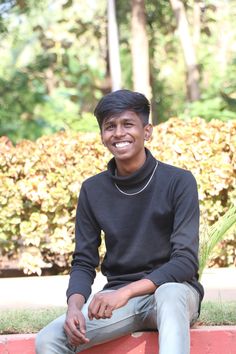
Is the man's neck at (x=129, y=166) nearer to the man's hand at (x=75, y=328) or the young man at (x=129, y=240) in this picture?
the young man at (x=129, y=240)

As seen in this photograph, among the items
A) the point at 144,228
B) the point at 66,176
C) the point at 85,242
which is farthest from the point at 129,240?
the point at 66,176

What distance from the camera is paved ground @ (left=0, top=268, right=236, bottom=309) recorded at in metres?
6.43

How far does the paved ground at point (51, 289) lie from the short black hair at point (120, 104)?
2098mm

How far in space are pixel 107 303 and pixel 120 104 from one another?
0.96m

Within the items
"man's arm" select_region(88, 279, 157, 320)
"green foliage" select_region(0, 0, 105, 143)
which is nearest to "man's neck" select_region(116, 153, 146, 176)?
"man's arm" select_region(88, 279, 157, 320)

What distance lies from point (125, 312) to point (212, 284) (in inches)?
119

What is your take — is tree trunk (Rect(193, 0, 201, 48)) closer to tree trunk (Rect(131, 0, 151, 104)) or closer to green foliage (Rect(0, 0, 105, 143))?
green foliage (Rect(0, 0, 105, 143))

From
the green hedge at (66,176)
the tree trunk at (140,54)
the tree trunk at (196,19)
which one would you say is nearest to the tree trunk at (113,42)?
the tree trunk at (140,54)

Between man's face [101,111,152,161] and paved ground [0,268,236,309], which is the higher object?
man's face [101,111,152,161]

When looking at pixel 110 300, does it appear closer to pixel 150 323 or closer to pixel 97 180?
pixel 150 323

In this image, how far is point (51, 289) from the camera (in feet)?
23.8

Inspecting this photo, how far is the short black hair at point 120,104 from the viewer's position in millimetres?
4270

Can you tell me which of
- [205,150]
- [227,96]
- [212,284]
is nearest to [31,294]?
[212,284]

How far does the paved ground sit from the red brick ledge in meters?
1.43
